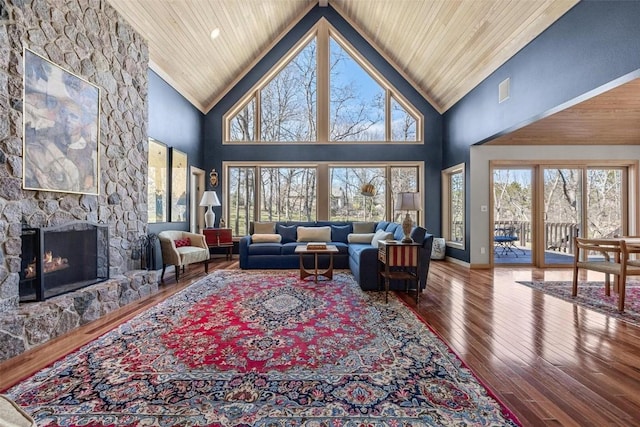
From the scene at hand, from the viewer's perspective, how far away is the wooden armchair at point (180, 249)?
466cm

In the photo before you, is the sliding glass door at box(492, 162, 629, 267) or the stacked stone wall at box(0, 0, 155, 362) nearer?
the stacked stone wall at box(0, 0, 155, 362)

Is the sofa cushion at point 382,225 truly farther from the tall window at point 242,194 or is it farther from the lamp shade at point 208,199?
the lamp shade at point 208,199

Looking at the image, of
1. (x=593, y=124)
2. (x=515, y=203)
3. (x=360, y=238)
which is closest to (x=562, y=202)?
(x=515, y=203)

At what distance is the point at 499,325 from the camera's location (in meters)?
2.92

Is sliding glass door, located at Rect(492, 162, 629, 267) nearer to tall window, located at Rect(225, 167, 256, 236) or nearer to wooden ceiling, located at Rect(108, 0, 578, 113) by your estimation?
wooden ceiling, located at Rect(108, 0, 578, 113)

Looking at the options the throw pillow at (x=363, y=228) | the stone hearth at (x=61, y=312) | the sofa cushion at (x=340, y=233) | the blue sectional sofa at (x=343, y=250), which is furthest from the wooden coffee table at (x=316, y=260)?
the stone hearth at (x=61, y=312)

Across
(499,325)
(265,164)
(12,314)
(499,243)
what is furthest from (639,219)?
(12,314)

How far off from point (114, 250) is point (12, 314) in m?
Answer: 1.47

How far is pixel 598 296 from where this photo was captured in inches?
153

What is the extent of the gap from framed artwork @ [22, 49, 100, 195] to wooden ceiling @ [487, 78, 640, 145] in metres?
5.45

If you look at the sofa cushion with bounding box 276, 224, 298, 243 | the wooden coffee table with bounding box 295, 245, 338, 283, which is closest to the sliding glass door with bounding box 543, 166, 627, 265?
the wooden coffee table with bounding box 295, 245, 338, 283

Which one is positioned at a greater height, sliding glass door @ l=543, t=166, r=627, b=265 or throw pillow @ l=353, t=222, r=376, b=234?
sliding glass door @ l=543, t=166, r=627, b=265

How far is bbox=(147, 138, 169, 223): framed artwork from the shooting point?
4.96m

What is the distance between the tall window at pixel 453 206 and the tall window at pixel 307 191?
2.21 ft
